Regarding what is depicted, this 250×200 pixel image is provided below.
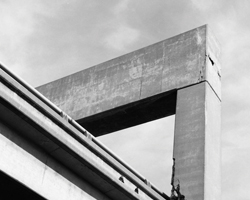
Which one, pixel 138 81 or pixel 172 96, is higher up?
pixel 138 81

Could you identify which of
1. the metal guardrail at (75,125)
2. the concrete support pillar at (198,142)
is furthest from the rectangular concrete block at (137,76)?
the metal guardrail at (75,125)

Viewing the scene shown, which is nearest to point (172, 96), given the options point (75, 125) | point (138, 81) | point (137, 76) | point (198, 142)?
point (138, 81)

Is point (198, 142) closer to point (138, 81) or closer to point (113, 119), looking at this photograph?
point (138, 81)

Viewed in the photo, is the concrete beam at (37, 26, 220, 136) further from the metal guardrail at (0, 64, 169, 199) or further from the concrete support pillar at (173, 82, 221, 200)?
the metal guardrail at (0, 64, 169, 199)

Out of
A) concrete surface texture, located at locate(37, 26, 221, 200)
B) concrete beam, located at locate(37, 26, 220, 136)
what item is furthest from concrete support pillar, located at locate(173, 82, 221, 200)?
concrete beam, located at locate(37, 26, 220, 136)

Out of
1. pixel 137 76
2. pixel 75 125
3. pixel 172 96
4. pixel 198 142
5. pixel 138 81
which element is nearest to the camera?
pixel 75 125

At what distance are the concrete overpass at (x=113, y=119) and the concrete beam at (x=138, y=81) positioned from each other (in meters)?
0.04

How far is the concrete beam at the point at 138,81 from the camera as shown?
18.7m

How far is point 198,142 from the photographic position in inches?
656

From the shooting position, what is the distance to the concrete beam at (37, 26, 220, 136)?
18703mm

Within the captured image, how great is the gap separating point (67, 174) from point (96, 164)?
67 centimetres

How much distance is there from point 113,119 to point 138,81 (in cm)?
174

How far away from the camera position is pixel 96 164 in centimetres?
1266

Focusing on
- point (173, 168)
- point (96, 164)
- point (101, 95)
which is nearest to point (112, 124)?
point (101, 95)
